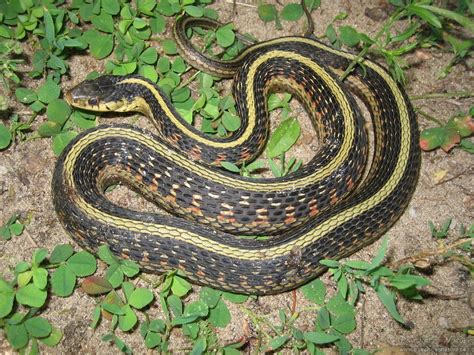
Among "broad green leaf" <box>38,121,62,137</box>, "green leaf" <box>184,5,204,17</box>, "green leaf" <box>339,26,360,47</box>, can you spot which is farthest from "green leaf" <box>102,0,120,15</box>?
"green leaf" <box>339,26,360,47</box>

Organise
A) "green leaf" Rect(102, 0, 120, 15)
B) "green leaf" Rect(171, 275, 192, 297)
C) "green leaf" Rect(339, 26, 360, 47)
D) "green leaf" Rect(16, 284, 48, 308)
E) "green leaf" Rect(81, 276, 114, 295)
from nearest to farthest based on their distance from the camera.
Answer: "green leaf" Rect(16, 284, 48, 308) < "green leaf" Rect(81, 276, 114, 295) < "green leaf" Rect(171, 275, 192, 297) < "green leaf" Rect(102, 0, 120, 15) < "green leaf" Rect(339, 26, 360, 47)

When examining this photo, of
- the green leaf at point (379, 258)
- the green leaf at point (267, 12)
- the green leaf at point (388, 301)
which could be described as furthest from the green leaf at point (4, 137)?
the green leaf at point (388, 301)

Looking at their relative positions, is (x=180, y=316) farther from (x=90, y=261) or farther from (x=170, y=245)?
(x=90, y=261)

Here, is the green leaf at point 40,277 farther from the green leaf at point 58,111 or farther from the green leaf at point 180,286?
the green leaf at point 58,111

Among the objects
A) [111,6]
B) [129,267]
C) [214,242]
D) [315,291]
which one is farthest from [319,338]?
[111,6]

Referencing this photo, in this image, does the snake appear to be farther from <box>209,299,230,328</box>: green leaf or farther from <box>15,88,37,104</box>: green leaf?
<box>15,88,37,104</box>: green leaf
